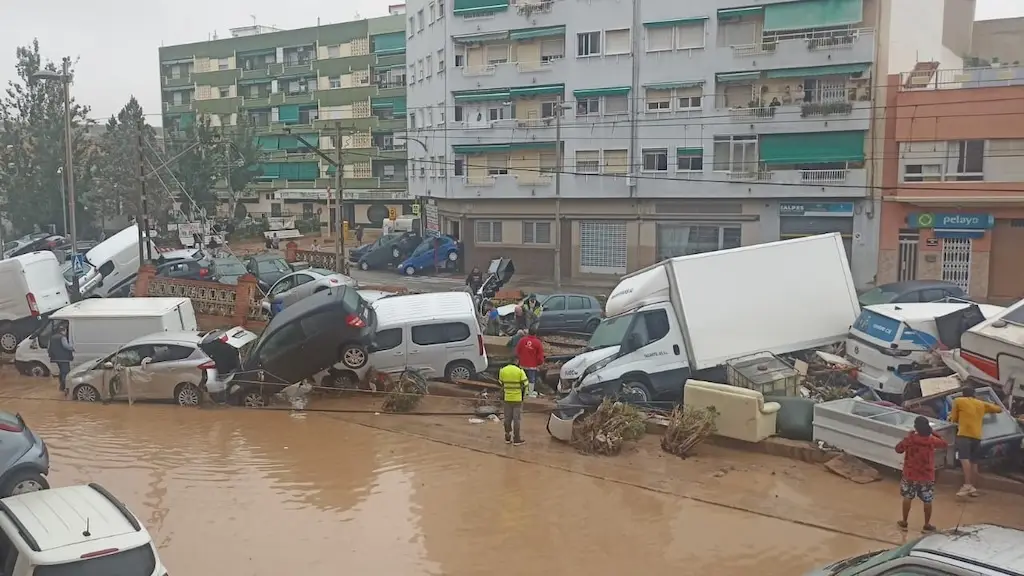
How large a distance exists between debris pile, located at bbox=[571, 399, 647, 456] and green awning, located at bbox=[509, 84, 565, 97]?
Answer: 25708 mm

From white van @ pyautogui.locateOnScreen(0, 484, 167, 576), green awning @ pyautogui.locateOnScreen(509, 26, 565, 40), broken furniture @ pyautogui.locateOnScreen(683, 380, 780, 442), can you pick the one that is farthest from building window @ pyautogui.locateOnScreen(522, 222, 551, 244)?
white van @ pyautogui.locateOnScreen(0, 484, 167, 576)

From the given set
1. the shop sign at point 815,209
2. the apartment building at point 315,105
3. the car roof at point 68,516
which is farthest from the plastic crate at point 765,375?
the apartment building at point 315,105

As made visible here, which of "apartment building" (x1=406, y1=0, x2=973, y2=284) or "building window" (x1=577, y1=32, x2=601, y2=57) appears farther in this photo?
"building window" (x1=577, y1=32, x2=601, y2=57)

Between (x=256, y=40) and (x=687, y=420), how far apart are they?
195ft

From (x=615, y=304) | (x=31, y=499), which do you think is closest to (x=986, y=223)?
(x=615, y=304)

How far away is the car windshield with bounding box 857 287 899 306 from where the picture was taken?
20.5 metres

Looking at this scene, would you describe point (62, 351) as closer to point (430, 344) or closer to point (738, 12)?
point (430, 344)

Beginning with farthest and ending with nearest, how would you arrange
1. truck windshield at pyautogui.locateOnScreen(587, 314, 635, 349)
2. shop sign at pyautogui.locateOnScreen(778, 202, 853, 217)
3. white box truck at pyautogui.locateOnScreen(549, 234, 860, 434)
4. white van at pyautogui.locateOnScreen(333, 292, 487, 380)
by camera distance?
1. shop sign at pyautogui.locateOnScreen(778, 202, 853, 217)
2. white van at pyautogui.locateOnScreen(333, 292, 487, 380)
3. truck windshield at pyautogui.locateOnScreen(587, 314, 635, 349)
4. white box truck at pyautogui.locateOnScreen(549, 234, 860, 434)

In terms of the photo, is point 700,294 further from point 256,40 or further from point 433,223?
point 256,40

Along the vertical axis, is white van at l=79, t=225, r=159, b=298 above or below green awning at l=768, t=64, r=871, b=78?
below

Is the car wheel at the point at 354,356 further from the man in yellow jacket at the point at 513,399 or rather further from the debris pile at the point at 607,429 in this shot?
the debris pile at the point at 607,429

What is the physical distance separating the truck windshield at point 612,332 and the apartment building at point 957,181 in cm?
1970

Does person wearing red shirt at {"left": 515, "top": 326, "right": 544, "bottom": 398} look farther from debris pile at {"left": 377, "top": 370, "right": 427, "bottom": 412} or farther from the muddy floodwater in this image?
debris pile at {"left": 377, "top": 370, "right": 427, "bottom": 412}

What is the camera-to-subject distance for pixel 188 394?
16234 millimetres
